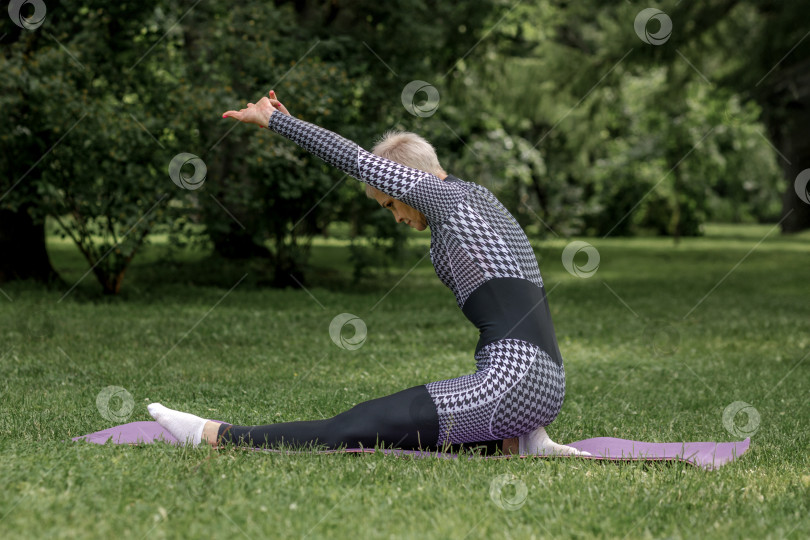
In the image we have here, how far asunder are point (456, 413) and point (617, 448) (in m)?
0.98

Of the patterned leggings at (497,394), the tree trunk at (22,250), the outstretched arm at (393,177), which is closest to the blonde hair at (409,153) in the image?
the outstretched arm at (393,177)

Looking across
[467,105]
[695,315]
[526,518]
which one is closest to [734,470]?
[526,518]

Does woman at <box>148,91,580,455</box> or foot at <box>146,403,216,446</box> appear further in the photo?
foot at <box>146,403,216,446</box>

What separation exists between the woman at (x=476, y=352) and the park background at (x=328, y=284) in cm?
15

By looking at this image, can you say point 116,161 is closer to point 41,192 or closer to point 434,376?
point 41,192

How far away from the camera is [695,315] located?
1116cm

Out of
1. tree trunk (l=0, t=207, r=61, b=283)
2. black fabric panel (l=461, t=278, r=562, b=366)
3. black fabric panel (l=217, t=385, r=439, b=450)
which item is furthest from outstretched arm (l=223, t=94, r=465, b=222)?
tree trunk (l=0, t=207, r=61, b=283)

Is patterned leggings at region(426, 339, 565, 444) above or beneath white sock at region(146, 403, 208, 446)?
above

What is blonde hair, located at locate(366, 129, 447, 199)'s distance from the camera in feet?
13.3

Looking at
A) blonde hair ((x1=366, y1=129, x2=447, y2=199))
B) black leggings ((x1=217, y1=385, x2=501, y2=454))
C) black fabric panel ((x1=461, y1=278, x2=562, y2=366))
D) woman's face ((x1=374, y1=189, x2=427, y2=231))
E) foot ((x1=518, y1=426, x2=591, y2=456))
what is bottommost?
black leggings ((x1=217, y1=385, x2=501, y2=454))

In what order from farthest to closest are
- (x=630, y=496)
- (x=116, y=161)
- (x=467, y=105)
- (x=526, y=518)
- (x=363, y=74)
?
(x=467, y=105)
(x=363, y=74)
(x=116, y=161)
(x=630, y=496)
(x=526, y=518)

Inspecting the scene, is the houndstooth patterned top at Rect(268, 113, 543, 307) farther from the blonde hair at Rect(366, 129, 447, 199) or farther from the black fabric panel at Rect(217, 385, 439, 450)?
the black fabric panel at Rect(217, 385, 439, 450)

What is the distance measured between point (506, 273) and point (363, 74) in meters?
9.06

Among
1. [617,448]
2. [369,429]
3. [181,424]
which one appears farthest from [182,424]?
[617,448]
